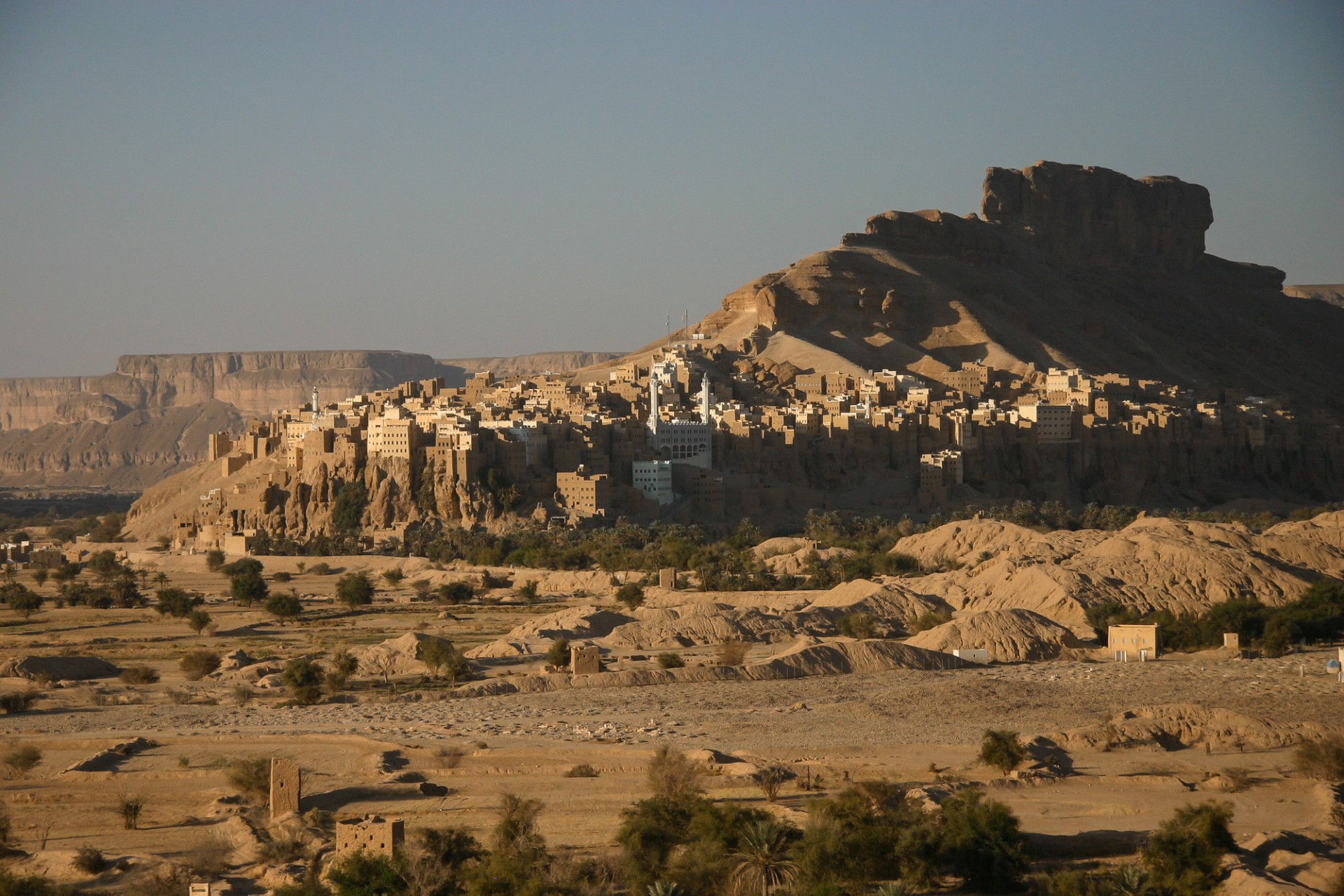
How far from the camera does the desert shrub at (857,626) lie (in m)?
34.8

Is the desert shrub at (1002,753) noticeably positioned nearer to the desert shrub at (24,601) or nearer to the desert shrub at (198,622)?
the desert shrub at (198,622)

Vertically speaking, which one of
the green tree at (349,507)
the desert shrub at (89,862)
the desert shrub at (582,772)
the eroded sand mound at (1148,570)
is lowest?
the desert shrub at (89,862)

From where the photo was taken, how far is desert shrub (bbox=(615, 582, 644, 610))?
4219 centimetres

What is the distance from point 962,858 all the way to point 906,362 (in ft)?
292

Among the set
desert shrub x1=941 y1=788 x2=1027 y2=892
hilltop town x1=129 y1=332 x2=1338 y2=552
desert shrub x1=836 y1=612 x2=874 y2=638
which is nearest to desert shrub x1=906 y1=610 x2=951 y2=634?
desert shrub x1=836 y1=612 x2=874 y2=638

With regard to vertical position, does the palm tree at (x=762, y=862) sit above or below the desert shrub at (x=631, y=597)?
below

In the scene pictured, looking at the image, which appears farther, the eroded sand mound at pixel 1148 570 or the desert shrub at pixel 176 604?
the desert shrub at pixel 176 604

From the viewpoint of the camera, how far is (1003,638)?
32.4 m

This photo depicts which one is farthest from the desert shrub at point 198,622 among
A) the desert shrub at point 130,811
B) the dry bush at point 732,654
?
the desert shrub at point 130,811

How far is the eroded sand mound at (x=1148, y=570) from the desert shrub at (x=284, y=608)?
1534cm

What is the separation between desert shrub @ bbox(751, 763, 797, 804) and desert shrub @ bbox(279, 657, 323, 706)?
9579 millimetres

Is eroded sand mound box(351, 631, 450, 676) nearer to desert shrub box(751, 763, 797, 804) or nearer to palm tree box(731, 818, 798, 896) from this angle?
desert shrub box(751, 763, 797, 804)

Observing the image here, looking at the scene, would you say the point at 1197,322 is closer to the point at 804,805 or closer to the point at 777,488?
the point at 777,488

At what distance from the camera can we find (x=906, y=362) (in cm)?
10488
